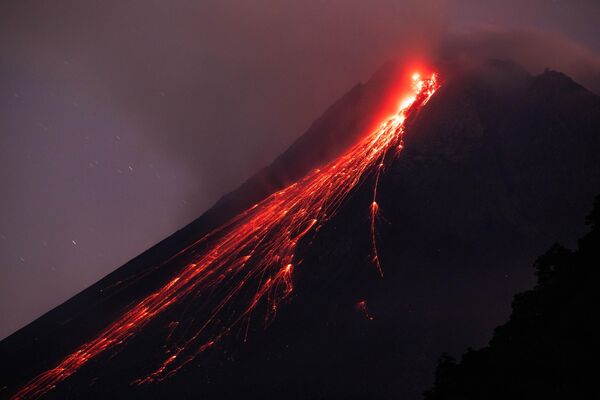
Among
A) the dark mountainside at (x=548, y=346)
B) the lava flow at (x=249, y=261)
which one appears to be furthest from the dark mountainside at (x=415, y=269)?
the dark mountainside at (x=548, y=346)

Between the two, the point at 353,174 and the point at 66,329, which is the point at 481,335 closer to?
the point at 353,174

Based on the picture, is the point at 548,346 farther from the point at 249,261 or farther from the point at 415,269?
the point at 249,261

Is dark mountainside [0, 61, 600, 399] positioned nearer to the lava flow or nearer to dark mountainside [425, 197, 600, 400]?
the lava flow

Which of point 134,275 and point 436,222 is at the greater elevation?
point 134,275

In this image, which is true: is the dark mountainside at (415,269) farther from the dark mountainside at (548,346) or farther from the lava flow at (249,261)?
the dark mountainside at (548,346)

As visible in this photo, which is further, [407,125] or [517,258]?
[407,125]

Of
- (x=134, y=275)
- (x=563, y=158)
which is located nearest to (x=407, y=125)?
(x=563, y=158)

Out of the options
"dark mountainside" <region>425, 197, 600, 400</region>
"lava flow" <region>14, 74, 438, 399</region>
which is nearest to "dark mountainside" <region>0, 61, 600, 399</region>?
"lava flow" <region>14, 74, 438, 399</region>
